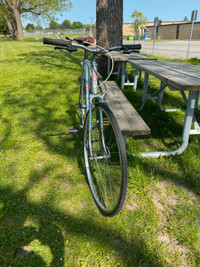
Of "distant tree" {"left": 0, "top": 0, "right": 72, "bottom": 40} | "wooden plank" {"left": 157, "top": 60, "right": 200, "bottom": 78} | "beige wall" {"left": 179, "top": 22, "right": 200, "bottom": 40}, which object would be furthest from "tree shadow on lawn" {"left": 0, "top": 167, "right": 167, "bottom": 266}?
"beige wall" {"left": 179, "top": 22, "right": 200, "bottom": 40}

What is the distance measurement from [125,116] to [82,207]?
1.10m

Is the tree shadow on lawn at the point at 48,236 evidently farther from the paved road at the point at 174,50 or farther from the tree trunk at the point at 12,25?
the tree trunk at the point at 12,25

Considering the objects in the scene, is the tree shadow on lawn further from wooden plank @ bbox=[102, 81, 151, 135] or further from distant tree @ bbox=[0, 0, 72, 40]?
distant tree @ bbox=[0, 0, 72, 40]

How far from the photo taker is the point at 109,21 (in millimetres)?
5938

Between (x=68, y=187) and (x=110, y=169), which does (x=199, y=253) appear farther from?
(x=68, y=187)

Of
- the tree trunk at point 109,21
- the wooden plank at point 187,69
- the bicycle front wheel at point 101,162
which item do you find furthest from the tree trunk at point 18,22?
the bicycle front wheel at point 101,162

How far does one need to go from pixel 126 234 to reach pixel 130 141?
160 centimetres

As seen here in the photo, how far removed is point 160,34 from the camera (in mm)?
61906

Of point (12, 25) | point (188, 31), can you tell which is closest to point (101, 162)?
point (12, 25)

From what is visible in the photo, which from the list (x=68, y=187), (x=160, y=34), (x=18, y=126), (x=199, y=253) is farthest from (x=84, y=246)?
(x=160, y=34)

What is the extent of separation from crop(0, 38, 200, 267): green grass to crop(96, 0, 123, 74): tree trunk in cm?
369

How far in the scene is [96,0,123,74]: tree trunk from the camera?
227 inches

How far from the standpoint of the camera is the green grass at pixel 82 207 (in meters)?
1.59

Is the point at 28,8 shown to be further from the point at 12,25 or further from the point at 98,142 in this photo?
the point at 98,142
